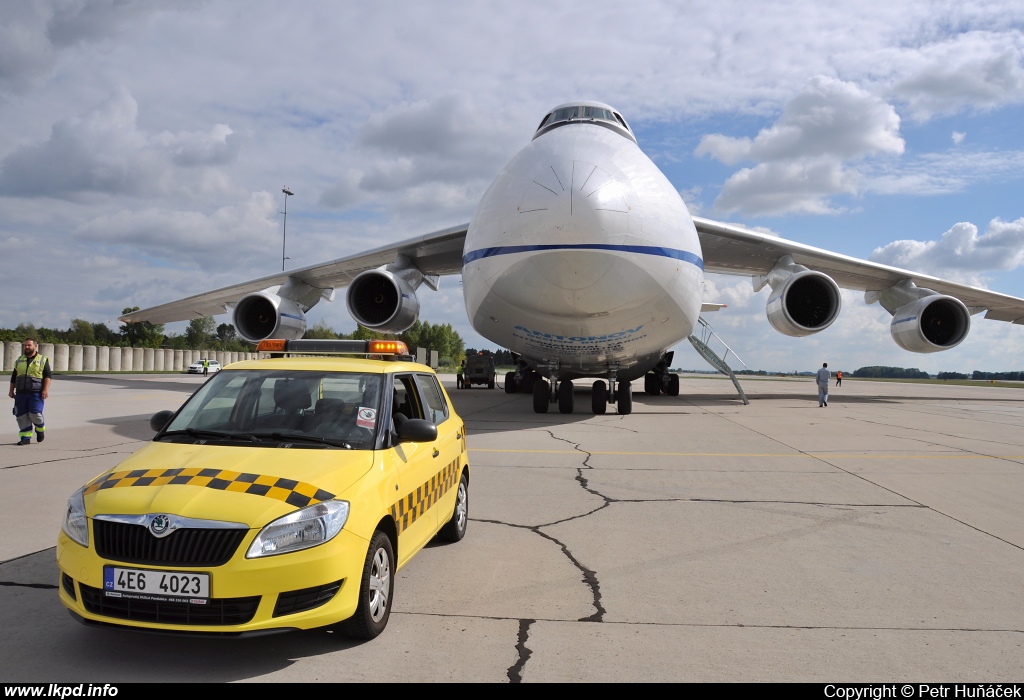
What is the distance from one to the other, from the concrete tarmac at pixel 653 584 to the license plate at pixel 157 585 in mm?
325

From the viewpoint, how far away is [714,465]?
8.56 meters

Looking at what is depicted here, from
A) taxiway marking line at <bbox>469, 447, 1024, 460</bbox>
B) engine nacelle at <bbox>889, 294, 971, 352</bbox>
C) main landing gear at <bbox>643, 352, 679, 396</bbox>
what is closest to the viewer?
taxiway marking line at <bbox>469, 447, 1024, 460</bbox>

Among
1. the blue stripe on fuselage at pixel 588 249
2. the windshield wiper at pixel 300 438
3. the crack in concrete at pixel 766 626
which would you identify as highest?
the blue stripe on fuselage at pixel 588 249

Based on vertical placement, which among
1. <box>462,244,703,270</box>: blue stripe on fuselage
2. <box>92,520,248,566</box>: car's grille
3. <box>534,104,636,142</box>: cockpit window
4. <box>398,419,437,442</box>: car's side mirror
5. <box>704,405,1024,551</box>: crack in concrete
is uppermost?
<box>534,104,636,142</box>: cockpit window

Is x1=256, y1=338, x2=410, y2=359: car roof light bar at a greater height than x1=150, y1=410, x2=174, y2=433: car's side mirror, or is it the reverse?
x1=256, y1=338, x2=410, y2=359: car roof light bar

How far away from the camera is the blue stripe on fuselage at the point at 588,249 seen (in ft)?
32.0

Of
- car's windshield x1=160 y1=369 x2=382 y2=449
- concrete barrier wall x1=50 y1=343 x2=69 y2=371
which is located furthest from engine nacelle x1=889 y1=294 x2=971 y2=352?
concrete barrier wall x1=50 y1=343 x2=69 y2=371

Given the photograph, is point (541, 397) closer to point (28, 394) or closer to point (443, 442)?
point (28, 394)

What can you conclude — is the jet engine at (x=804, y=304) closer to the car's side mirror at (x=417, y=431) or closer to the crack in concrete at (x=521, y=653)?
the car's side mirror at (x=417, y=431)

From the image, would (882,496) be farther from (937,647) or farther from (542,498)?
(937,647)

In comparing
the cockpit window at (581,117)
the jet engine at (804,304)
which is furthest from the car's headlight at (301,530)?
the jet engine at (804,304)

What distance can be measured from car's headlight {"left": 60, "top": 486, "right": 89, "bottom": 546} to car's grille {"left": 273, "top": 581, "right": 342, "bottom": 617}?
3.02 ft

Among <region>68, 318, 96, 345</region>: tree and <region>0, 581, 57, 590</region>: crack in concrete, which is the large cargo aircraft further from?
<region>68, 318, 96, 345</region>: tree

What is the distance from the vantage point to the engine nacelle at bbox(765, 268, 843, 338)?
15859 millimetres
